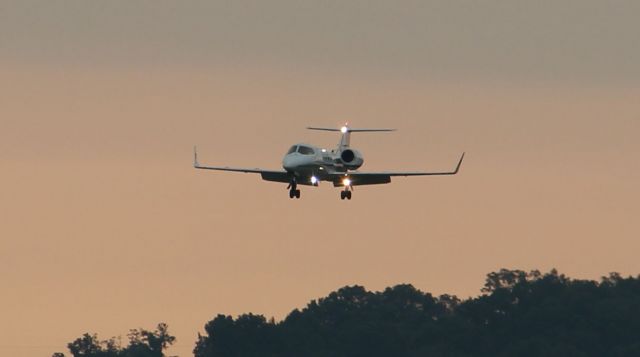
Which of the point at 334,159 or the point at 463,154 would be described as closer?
the point at 463,154

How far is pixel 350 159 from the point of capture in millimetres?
196125

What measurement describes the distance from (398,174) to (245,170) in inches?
460

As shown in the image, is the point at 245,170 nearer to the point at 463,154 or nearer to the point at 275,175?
the point at 275,175

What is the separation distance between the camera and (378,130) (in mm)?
190375

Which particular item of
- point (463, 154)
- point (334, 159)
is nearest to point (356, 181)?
point (334, 159)

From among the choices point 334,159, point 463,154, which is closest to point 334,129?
point 334,159

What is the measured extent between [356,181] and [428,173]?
20.5ft

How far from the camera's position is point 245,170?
197125mm

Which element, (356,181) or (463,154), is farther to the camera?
(356,181)

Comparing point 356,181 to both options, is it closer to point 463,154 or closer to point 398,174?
point 398,174

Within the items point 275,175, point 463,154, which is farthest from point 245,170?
point 463,154

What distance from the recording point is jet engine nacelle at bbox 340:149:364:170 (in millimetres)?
196000

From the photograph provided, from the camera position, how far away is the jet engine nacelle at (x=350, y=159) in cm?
19600

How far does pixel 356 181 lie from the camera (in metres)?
199
